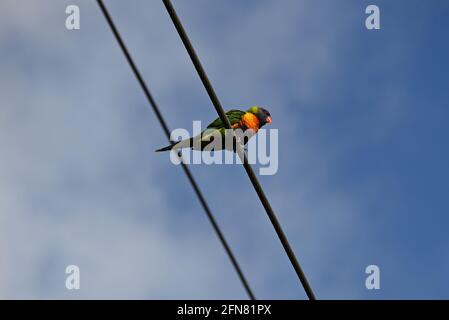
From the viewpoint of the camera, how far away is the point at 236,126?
7.60 metres

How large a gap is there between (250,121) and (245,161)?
4.43 metres

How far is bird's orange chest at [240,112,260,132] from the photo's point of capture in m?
7.68

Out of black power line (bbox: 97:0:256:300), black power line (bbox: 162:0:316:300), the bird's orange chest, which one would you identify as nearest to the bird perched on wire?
the bird's orange chest

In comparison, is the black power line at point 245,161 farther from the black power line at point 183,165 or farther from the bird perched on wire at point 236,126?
the bird perched on wire at point 236,126

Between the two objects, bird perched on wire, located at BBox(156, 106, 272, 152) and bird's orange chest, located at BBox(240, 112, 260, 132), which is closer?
bird perched on wire, located at BBox(156, 106, 272, 152)

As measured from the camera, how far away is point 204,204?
147 inches

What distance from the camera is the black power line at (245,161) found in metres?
2.94

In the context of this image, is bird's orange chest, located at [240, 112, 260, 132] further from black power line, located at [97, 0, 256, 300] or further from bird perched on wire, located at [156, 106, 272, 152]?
black power line, located at [97, 0, 256, 300]

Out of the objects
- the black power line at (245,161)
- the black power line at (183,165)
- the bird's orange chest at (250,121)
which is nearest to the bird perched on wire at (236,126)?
the bird's orange chest at (250,121)

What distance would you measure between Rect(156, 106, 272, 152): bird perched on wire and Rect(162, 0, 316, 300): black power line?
Result: 9.44ft

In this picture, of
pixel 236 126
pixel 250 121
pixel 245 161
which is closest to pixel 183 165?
pixel 245 161

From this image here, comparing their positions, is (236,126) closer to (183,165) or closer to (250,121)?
(250,121)
